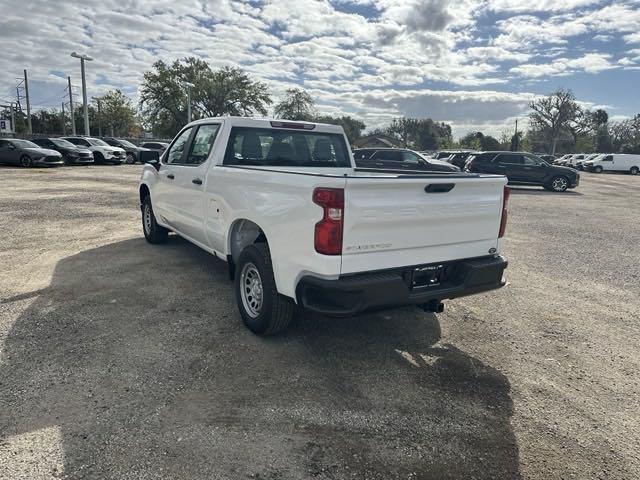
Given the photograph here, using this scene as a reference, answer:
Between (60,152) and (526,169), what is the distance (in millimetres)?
23927

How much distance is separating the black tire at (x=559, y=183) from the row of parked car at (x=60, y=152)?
17.0 metres

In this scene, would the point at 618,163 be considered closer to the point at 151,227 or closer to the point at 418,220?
the point at 151,227

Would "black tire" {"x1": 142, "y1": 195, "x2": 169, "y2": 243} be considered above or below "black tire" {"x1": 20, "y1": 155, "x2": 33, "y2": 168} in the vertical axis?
below

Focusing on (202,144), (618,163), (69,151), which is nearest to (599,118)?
(618,163)

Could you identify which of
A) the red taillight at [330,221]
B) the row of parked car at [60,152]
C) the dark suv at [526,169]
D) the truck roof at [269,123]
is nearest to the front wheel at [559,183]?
the dark suv at [526,169]

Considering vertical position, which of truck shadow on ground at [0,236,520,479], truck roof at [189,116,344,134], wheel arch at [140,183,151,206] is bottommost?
truck shadow on ground at [0,236,520,479]

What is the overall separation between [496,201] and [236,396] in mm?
2620

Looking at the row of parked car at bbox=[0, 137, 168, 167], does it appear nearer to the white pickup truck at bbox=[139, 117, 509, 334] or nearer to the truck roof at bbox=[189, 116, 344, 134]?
the truck roof at bbox=[189, 116, 344, 134]

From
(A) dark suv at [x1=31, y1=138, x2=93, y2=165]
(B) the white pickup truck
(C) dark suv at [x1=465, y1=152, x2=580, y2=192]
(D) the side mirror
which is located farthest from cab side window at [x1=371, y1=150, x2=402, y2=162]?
(A) dark suv at [x1=31, y1=138, x2=93, y2=165]

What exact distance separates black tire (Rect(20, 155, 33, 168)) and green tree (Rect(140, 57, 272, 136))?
31648 mm

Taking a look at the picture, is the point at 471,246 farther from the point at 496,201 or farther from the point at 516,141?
the point at 516,141

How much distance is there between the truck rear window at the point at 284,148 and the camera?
4801 mm

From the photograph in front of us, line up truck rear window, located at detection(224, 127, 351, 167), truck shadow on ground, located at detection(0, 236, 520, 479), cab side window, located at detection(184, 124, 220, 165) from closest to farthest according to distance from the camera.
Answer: truck shadow on ground, located at detection(0, 236, 520, 479)
truck rear window, located at detection(224, 127, 351, 167)
cab side window, located at detection(184, 124, 220, 165)

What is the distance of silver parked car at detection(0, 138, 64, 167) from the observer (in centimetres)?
2194
